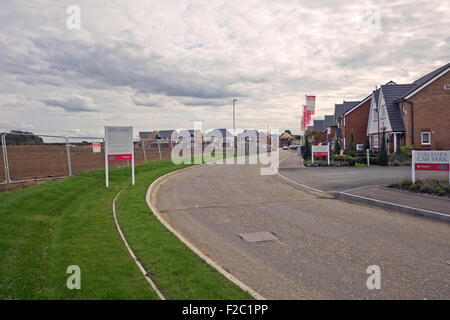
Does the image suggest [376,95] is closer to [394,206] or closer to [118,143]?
[394,206]

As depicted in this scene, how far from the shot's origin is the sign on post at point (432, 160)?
12969 mm

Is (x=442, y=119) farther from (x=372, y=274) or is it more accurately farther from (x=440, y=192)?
(x=372, y=274)

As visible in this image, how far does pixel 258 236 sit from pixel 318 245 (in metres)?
1.35

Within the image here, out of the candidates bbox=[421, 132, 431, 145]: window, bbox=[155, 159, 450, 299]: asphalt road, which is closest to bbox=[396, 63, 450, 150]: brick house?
bbox=[421, 132, 431, 145]: window

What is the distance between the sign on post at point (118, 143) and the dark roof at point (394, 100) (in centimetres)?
2854

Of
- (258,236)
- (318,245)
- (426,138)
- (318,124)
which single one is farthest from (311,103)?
(318,124)

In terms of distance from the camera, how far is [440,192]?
466 inches

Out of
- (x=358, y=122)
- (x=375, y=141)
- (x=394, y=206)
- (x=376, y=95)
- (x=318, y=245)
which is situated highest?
(x=376, y=95)

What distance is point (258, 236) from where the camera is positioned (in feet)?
25.4

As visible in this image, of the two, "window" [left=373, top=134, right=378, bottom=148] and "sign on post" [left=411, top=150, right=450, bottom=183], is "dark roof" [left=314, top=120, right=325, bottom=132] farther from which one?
"sign on post" [left=411, top=150, right=450, bottom=183]

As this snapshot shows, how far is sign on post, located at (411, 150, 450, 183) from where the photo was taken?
12969mm

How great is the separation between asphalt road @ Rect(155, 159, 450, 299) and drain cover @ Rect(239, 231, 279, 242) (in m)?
0.15

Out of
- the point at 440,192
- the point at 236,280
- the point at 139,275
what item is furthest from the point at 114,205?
the point at 440,192

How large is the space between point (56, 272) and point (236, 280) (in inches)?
103
